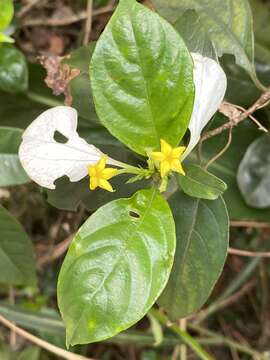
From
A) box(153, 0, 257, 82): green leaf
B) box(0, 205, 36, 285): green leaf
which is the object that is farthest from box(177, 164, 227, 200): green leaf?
box(0, 205, 36, 285): green leaf

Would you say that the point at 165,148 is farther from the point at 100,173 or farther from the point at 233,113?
the point at 233,113

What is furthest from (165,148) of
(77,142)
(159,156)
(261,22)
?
(261,22)

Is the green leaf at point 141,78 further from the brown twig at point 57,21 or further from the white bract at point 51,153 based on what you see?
the brown twig at point 57,21

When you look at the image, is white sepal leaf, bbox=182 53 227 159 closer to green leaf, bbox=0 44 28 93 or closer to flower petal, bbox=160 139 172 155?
flower petal, bbox=160 139 172 155

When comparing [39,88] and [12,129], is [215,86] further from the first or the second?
[39,88]

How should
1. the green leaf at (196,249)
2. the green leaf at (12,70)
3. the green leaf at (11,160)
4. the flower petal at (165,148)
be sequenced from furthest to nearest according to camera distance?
the green leaf at (12,70), the green leaf at (11,160), the green leaf at (196,249), the flower petal at (165,148)

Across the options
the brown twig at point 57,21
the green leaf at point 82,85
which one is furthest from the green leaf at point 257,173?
the brown twig at point 57,21
